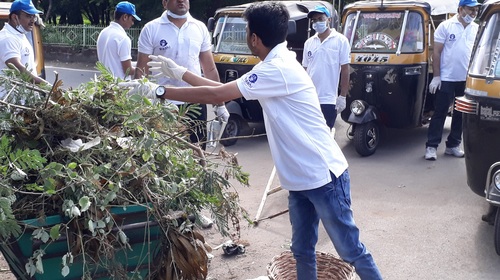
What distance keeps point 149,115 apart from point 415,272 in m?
2.48

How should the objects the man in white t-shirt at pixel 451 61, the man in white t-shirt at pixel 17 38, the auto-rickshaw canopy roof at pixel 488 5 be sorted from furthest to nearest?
1. the man in white t-shirt at pixel 451 61
2. the man in white t-shirt at pixel 17 38
3. the auto-rickshaw canopy roof at pixel 488 5

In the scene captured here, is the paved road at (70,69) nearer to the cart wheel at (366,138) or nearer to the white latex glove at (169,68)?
the cart wheel at (366,138)

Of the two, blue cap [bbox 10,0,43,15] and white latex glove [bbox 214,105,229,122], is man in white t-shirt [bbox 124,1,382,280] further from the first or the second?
blue cap [bbox 10,0,43,15]

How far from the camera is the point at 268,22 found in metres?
3.73

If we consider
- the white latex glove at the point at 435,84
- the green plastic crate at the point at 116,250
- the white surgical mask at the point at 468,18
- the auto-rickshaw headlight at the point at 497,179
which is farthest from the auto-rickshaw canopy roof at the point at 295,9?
the green plastic crate at the point at 116,250

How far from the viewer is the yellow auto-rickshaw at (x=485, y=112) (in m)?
5.51

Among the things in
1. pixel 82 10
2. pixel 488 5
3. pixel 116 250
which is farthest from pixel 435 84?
pixel 82 10

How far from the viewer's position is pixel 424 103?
30.7ft

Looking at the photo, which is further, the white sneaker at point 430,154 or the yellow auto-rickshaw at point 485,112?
the white sneaker at point 430,154

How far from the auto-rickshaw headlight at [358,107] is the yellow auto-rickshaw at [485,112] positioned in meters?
2.74

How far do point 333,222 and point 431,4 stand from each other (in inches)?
279

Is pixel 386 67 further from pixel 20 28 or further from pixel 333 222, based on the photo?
pixel 333 222

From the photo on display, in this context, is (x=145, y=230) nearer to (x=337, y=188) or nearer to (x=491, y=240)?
(x=337, y=188)

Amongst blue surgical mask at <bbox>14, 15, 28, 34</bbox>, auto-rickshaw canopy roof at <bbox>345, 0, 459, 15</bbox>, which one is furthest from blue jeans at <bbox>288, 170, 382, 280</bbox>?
auto-rickshaw canopy roof at <bbox>345, 0, 459, 15</bbox>
